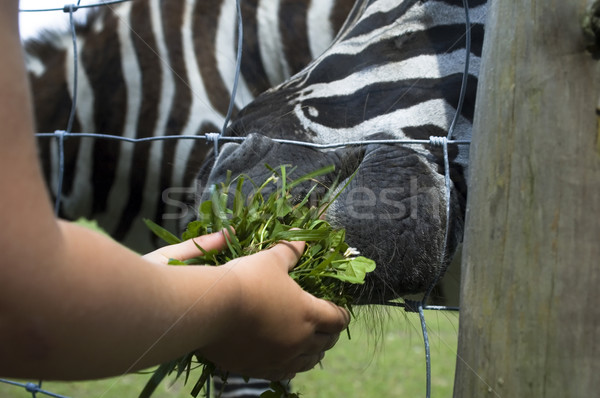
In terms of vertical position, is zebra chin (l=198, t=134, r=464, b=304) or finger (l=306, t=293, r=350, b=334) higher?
→ zebra chin (l=198, t=134, r=464, b=304)

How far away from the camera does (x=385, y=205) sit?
1.25m

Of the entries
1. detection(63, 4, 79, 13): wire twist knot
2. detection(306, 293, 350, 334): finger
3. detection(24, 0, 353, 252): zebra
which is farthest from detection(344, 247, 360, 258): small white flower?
detection(24, 0, 353, 252): zebra

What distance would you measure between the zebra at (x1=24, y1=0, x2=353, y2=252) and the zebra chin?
1.76 meters

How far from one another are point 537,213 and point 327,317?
342 mm

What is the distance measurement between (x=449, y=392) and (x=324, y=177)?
3.10 meters

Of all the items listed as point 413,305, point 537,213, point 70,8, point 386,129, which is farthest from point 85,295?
point 70,8

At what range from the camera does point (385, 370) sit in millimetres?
4461

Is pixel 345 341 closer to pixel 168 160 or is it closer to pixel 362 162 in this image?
pixel 168 160

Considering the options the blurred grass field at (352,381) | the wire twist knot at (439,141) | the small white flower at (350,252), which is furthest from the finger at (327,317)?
the blurred grass field at (352,381)

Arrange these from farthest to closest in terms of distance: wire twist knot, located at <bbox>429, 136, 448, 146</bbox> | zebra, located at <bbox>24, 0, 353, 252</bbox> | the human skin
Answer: zebra, located at <bbox>24, 0, 353, 252</bbox> < wire twist knot, located at <bbox>429, 136, 448, 146</bbox> < the human skin

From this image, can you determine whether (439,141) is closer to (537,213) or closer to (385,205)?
(385,205)

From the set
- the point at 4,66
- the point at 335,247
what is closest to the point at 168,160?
the point at 335,247

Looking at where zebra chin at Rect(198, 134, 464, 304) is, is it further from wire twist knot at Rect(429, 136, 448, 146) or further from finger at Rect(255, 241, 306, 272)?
finger at Rect(255, 241, 306, 272)

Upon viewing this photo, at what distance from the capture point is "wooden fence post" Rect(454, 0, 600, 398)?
79 centimetres
